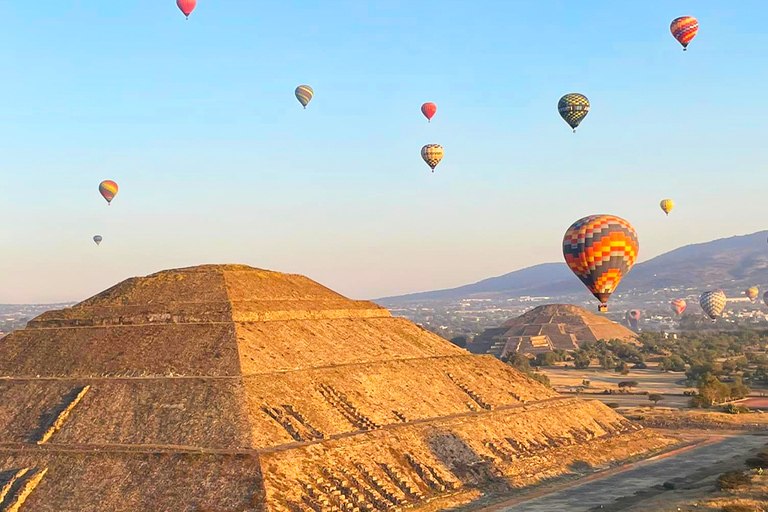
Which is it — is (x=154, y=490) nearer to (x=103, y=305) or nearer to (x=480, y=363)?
(x=103, y=305)

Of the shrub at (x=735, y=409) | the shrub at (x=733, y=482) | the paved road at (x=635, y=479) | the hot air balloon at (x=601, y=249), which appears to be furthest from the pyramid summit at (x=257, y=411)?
the shrub at (x=735, y=409)

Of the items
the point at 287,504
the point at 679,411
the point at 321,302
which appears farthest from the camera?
the point at 679,411

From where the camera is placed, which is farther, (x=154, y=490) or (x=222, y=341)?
(x=222, y=341)

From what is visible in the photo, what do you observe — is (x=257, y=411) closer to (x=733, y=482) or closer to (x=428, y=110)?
(x=733, y=482)

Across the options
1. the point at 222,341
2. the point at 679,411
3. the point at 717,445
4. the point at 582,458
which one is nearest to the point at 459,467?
the point at 582,458

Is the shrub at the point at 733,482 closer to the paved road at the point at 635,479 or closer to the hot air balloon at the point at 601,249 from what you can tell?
the paved road at the point at 635,479

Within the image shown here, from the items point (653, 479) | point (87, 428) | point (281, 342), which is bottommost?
point (653, 479)

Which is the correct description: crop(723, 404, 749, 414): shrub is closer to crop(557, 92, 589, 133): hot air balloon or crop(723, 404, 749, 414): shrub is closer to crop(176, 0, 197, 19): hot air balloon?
crop(557, 92, 589, 133): hot air balloon

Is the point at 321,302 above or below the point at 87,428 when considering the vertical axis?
above
